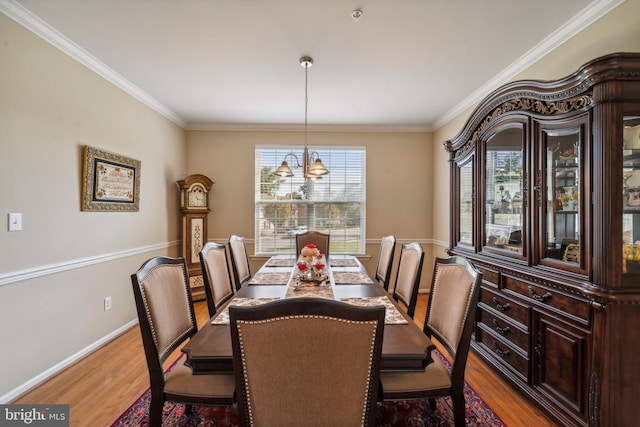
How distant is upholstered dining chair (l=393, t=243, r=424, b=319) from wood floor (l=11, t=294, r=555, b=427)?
2.55ft

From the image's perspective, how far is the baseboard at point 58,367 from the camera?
1915mm

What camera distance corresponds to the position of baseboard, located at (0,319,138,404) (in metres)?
1.92

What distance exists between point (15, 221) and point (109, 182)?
0.90 metres

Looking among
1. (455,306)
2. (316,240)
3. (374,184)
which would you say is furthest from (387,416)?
(374,184)

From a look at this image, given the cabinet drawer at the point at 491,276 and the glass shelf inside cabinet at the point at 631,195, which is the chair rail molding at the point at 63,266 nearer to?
the cabinet drawer at the point at 491,276

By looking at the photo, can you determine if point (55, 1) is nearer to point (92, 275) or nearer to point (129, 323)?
point (92, 275)

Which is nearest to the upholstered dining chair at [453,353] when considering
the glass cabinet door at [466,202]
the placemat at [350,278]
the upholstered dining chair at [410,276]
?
the upholstered dining chair at [410,276]

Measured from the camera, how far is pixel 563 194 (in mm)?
1755

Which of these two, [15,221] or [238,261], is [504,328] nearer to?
[238,261]

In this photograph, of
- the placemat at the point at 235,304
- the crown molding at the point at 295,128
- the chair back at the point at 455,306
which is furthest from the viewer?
the crown molding at the point at 295,128

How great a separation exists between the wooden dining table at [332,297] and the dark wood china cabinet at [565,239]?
3.01 ft

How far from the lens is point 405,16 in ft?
6.38

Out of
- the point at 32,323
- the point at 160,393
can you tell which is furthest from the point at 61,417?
the point at 160,393

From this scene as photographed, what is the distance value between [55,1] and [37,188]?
125cm
